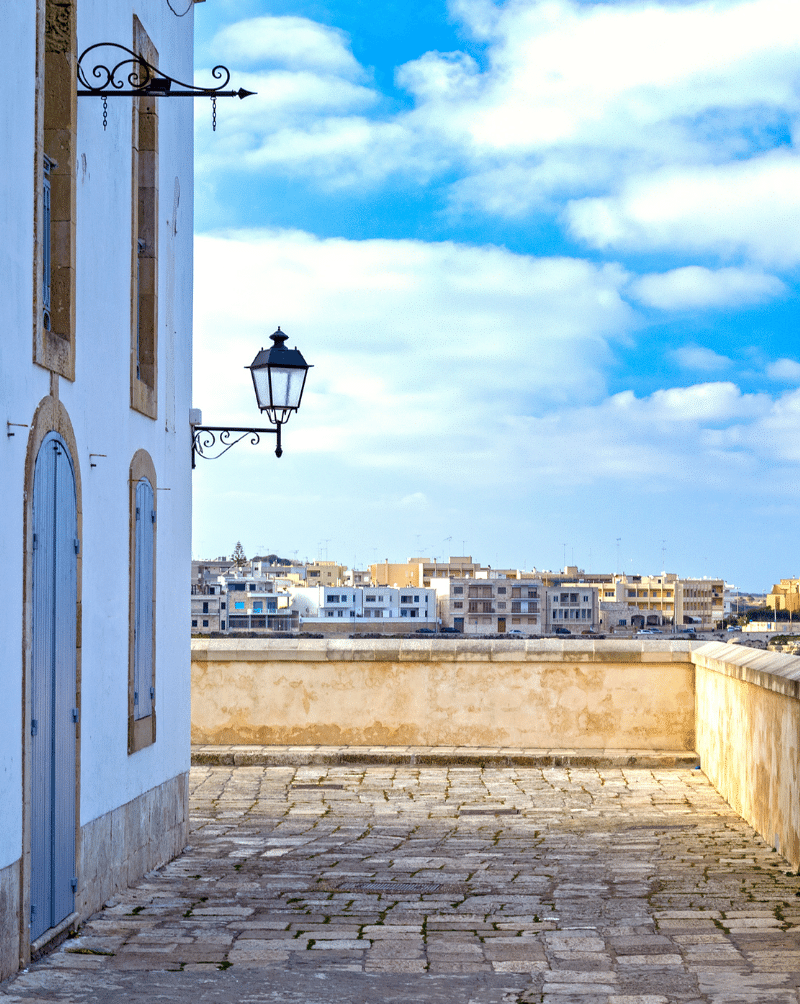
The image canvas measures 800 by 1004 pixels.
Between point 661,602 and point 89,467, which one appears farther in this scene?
point 661,602

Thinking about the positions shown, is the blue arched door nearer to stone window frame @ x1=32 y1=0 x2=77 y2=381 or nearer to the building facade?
stone window frame @ x1=32 y1=0 x2=77 y2=381

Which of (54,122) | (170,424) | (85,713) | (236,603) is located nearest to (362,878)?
(85,713)

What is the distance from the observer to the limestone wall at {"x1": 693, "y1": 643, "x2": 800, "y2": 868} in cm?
820

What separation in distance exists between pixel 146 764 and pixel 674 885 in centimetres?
332

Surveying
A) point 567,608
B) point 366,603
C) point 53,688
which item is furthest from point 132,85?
point 567,608

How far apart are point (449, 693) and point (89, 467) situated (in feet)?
26.0

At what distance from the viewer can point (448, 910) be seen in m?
6.65

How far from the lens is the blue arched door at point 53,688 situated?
5.68m

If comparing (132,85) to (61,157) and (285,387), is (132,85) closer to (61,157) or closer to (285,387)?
(61,157)

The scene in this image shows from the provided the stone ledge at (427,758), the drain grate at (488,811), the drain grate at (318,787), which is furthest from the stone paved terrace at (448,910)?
the stone ledge at (427,758)

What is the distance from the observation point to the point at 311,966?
5.41 metres

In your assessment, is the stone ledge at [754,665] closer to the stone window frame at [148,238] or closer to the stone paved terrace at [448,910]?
the stone paved terrace at [448,910]

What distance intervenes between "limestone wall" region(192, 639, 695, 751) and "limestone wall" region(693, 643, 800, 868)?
2.71ft

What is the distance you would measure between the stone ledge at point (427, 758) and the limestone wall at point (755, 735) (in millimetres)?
647
